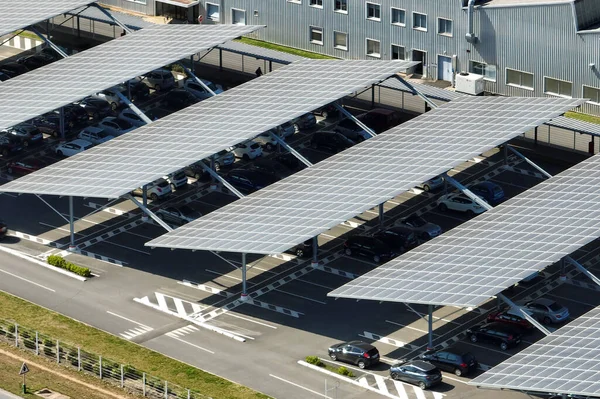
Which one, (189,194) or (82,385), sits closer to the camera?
(82,385)

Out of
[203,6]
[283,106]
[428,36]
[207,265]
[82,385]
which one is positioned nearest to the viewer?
[82,385]

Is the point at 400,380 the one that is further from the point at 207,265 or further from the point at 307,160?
the point at 307,160

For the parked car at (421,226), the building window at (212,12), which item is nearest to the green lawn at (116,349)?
the parked car at (421,226)

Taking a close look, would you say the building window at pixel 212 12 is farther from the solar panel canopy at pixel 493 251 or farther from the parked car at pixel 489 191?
the solar panel canopy at pixel 493 251

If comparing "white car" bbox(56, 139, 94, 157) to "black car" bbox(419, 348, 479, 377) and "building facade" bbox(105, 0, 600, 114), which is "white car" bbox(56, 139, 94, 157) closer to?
"building facade" bbox(105, 0, 600, 114)

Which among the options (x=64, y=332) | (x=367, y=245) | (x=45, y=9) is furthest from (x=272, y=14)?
(x=64, y=332)

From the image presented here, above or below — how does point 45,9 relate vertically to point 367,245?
above

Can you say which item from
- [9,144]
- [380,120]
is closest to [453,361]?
[380,120]
